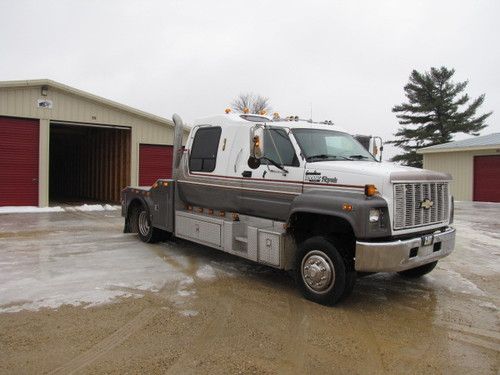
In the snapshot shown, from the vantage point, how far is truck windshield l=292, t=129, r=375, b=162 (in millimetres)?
6160

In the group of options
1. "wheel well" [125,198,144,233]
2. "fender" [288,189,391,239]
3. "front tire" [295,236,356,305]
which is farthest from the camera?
"wheel well" [125,198,144,233]

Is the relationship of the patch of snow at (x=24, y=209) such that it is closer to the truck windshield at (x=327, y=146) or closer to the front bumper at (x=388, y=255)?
the truck windshield at (x=327, y=146)

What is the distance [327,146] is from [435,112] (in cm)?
4303

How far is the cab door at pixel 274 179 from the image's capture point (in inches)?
238

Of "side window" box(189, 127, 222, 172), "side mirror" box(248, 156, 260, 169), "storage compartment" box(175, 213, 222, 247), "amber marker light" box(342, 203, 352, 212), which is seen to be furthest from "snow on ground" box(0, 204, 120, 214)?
Answer: "amber marker light" box(342, 203, 352, 212)

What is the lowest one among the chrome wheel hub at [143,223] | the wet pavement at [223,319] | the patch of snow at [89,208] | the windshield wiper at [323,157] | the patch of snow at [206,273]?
the wet pavement at [223,319]

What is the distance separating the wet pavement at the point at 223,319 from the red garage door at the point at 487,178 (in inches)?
706

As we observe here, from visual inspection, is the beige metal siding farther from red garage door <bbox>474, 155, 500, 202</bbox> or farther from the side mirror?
the side mirror

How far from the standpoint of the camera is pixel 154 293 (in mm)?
5777

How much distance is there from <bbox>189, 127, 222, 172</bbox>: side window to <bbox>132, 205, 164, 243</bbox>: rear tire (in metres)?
1.98

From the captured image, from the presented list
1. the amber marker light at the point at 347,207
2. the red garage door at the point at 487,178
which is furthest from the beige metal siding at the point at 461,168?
the amber marker light at the point at 347,207

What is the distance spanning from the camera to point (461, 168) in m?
25.6

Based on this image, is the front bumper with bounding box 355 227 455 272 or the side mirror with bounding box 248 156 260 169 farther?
the side mirror with bounding box 248 156 260 169

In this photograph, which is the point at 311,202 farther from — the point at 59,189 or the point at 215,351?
the point at 59,189
